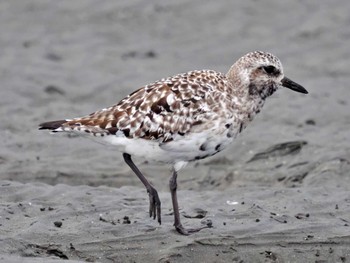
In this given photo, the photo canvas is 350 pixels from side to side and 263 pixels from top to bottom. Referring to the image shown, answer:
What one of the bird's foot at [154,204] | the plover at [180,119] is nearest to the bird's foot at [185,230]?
the plover at [180,119]

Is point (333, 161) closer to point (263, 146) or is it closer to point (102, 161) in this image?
point (263, 146)

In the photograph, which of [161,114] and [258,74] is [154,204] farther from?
[258,74]

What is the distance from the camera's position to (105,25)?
18.8 m

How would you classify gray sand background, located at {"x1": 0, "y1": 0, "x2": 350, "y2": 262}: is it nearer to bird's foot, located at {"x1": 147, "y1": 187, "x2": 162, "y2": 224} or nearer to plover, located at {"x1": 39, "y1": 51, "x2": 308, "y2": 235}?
bird's foot, located at {"x1": 147, "y1": 187, "x2": 162, "y2": 224}

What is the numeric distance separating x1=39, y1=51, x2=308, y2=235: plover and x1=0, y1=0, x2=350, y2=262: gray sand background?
0.77m

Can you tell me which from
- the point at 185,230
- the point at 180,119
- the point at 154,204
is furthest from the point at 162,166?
the point at 180,119

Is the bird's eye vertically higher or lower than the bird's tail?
higher

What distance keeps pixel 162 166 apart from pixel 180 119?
3.82 meters

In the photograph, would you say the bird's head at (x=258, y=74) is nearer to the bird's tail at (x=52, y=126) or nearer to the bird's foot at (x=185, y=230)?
the bird's foot at (x=185, y=230)

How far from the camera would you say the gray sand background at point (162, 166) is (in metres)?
10.3

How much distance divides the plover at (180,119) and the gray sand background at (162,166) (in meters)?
0.77

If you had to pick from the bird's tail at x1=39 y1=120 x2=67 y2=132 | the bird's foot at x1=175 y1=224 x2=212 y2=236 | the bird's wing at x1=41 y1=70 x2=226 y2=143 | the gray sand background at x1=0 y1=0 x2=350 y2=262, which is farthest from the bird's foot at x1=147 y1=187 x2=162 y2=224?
the bird's tail at x1=39 y1=120 x2=67 y2=132

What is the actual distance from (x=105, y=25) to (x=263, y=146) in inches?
233

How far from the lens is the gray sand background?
10.3 meters
